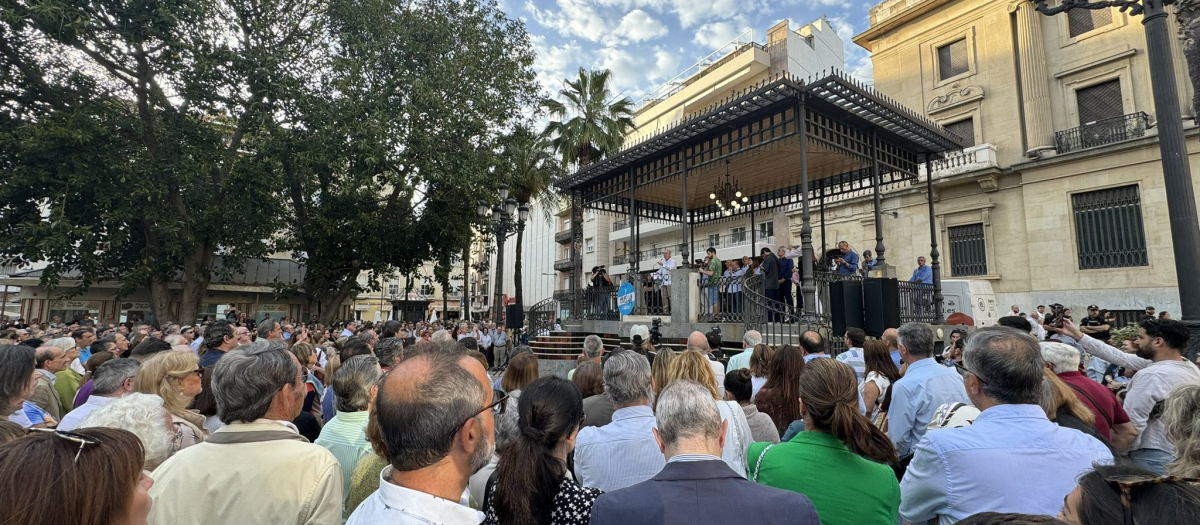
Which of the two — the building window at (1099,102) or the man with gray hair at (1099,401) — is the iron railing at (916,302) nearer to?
the man with gray hair at (1099,401)

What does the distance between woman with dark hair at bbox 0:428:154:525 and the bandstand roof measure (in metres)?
10.4

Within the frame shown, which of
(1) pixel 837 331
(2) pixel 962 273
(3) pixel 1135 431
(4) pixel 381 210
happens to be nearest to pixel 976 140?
(2) pixel 962 273

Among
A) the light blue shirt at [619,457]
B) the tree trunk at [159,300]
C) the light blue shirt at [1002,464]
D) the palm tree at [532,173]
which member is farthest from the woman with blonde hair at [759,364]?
the tree trunk at [159,300]

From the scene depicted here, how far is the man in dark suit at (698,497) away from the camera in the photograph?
5.31 feet

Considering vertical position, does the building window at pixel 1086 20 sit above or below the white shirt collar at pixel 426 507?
above

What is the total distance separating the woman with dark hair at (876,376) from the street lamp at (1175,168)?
14.1ft

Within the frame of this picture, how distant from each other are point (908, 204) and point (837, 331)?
17.1 meters

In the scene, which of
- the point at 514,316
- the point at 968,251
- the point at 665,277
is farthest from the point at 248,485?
the point at 968,251

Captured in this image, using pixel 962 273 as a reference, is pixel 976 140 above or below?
above

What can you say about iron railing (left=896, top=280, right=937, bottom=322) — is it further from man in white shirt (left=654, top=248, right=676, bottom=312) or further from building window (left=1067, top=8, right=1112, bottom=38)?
building window (left=1067, top=8, right=1112, bottom=38)

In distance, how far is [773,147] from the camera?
40.6ft

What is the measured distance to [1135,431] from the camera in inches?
127

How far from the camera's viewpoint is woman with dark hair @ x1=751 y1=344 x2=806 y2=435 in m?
3.73

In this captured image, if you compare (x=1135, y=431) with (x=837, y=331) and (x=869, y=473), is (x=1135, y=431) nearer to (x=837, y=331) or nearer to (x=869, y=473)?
(x=869, y=473)
